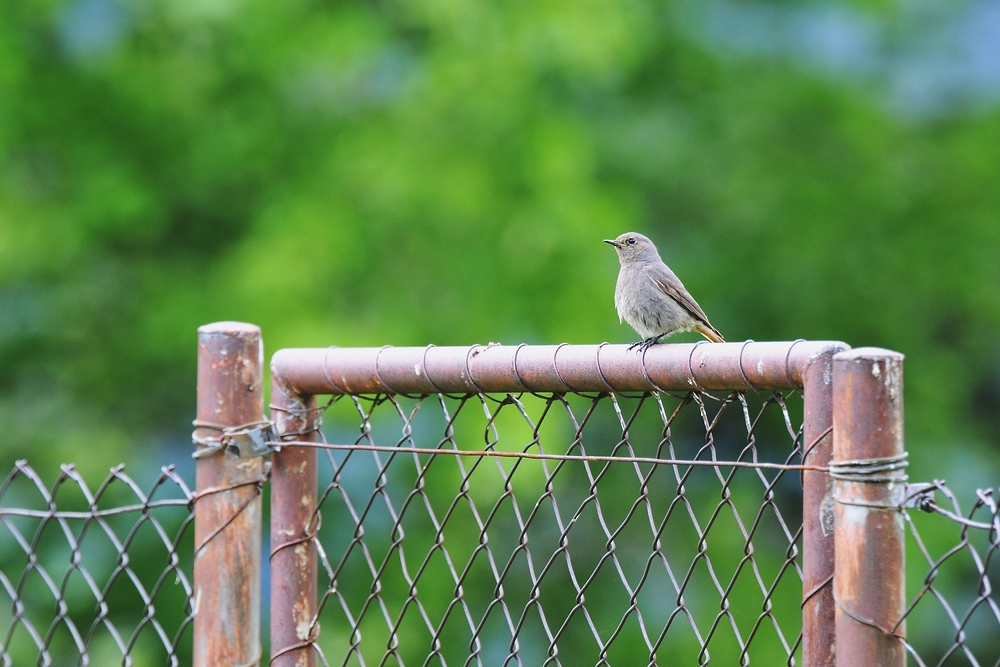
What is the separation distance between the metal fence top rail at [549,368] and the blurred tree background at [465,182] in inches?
166

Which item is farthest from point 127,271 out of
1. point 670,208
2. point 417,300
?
point 670,208

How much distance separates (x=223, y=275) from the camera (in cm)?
709

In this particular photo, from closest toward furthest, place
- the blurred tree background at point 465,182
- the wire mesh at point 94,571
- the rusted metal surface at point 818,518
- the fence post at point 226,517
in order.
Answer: the rusted metal surface at point 818,518 < the fence post at point 226,517 < the blurred tree background at point 465,182 < the wire mesh at point 94,571

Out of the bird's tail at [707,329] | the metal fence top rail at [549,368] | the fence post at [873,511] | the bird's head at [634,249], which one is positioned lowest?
the fence post at [873,511]

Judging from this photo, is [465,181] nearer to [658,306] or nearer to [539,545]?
[658,306]

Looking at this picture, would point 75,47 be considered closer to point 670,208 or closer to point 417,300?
point 417,300

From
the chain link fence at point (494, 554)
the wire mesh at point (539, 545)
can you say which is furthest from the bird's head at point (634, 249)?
the wire mesh at point (539, 545)

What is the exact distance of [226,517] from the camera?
224 cm

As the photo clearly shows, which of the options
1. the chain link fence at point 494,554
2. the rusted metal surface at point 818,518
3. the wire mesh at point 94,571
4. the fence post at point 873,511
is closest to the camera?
the fence post at point 873,511

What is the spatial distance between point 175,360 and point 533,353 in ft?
19.0

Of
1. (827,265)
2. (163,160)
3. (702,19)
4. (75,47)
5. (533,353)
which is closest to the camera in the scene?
(533,353)

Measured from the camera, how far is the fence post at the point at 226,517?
2.23m

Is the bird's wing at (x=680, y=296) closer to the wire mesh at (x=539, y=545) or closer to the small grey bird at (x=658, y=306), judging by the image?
the small grey bird at (x=658, y=306)

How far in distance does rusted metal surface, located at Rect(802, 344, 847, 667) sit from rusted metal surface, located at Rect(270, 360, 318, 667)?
104cm
